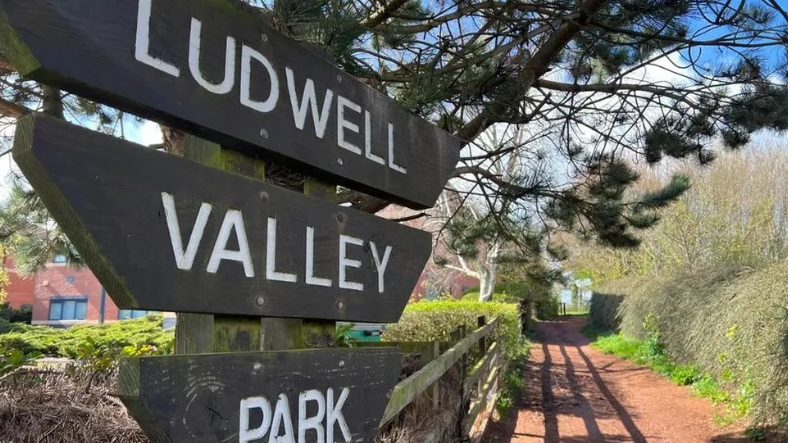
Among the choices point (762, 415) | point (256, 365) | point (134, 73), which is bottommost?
point (762, 415)

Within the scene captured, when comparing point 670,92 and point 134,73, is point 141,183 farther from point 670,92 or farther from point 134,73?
point 670,92

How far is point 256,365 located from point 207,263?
0.76 feet

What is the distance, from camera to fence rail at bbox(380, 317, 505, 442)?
91.3 inches

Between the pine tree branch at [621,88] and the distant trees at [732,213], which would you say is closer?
the pine tree branch at [621,88]

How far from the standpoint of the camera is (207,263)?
103 cm

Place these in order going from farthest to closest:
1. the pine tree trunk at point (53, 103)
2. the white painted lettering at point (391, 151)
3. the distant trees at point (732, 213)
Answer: the distant trees at point (732, 213), the pine tree trunk at point (53, 103), the white painted lettering at point (391, 151)

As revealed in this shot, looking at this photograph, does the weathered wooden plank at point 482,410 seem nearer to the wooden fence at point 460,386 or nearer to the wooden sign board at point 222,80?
the wooden fence at point 460,386

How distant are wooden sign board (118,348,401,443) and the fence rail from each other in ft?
0.57

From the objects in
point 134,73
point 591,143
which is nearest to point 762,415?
point 591,143

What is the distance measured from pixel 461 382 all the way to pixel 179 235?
3892mm

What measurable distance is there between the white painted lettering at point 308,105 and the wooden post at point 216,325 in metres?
0.15

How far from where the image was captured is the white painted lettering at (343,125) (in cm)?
141

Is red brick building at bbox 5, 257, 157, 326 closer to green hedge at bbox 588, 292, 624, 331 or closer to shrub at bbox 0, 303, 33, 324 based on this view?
shrub at bbox 0, 303, 33, 324

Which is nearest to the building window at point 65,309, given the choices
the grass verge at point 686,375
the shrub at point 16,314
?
the shrub at point 16,314
